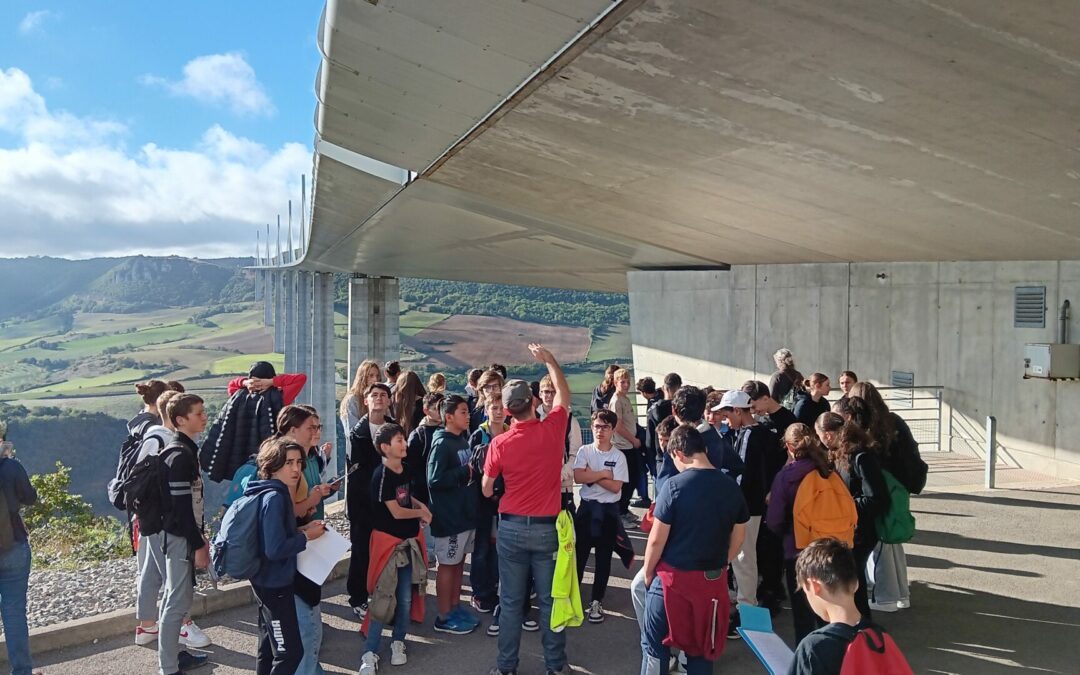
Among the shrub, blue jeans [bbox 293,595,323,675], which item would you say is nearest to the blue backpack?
blue jeans [bbox 293,595,323,675]

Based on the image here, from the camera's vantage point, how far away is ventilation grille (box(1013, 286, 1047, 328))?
995 cm

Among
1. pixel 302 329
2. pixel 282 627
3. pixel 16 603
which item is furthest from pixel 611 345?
pixel 282 627

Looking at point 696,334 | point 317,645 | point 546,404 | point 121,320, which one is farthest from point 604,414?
point 121,320

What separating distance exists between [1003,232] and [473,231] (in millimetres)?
11770

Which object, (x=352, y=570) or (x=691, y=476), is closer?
(x=691, y=476)

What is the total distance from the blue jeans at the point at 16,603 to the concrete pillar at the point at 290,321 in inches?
2069

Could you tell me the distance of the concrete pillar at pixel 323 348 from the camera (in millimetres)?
48625

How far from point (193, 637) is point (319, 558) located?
179 centimetres

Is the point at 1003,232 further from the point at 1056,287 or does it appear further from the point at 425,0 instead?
the point at 425,0

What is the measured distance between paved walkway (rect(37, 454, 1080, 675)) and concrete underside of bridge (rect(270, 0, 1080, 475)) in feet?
10.2

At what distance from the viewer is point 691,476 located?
3875mm

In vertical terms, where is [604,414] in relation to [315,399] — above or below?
above

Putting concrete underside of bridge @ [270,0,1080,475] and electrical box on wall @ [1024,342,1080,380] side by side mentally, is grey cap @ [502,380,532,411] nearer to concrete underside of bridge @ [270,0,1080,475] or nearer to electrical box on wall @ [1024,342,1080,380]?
concrete underside of bridge @ [270,0,1080,475]

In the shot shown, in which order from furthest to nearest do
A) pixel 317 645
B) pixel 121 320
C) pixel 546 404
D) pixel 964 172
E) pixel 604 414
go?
pixel 121 320 < pixel 546 404 < pixel 964 172 < pixel 604 414 < pixel 317 645
